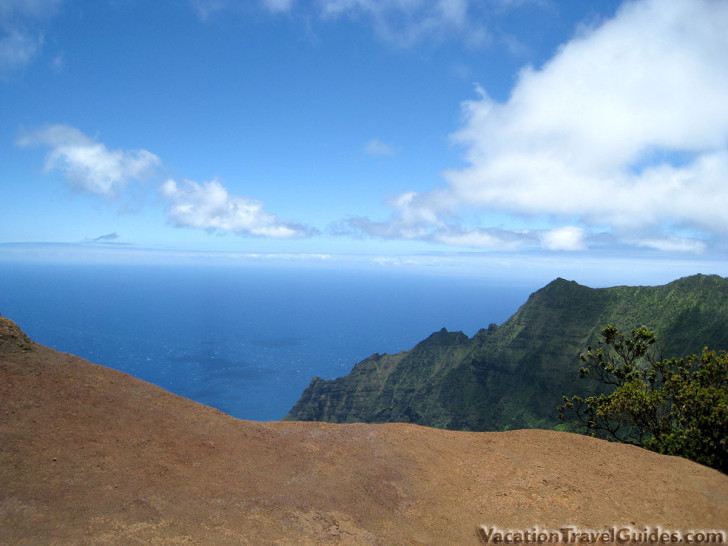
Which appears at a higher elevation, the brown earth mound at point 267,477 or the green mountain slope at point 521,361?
the brown earth mound at point 267,477

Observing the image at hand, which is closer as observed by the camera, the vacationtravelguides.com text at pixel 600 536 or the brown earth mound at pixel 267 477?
the brown earth mound at pixel 267 477

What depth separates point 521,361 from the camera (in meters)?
81.9

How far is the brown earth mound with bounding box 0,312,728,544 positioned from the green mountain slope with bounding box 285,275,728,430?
205 feet

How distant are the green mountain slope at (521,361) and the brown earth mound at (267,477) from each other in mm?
62426

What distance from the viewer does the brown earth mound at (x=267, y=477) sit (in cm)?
839

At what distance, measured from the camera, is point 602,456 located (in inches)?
513

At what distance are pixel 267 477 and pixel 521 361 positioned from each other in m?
80.3

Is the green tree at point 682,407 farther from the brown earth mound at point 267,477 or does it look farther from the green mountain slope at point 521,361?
the green mountain slope at point 521,361

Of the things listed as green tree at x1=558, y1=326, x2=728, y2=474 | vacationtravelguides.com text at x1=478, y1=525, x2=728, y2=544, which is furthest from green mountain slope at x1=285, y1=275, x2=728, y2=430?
vacationtravelguides.com text at x1=478, y1=525, x2=728, y2=544

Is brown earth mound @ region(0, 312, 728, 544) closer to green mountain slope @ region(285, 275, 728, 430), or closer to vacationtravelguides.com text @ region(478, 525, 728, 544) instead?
vacationtravelguides.com text @ region(478, 525, 728, 544)

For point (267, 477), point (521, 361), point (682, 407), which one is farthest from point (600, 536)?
point (521, 361)

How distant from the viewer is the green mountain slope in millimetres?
66812

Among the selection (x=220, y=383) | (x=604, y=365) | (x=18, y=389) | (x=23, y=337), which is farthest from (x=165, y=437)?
(x=220, y=383)

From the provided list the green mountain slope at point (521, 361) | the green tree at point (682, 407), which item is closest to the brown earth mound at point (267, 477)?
the green tree at point (682, 407)
